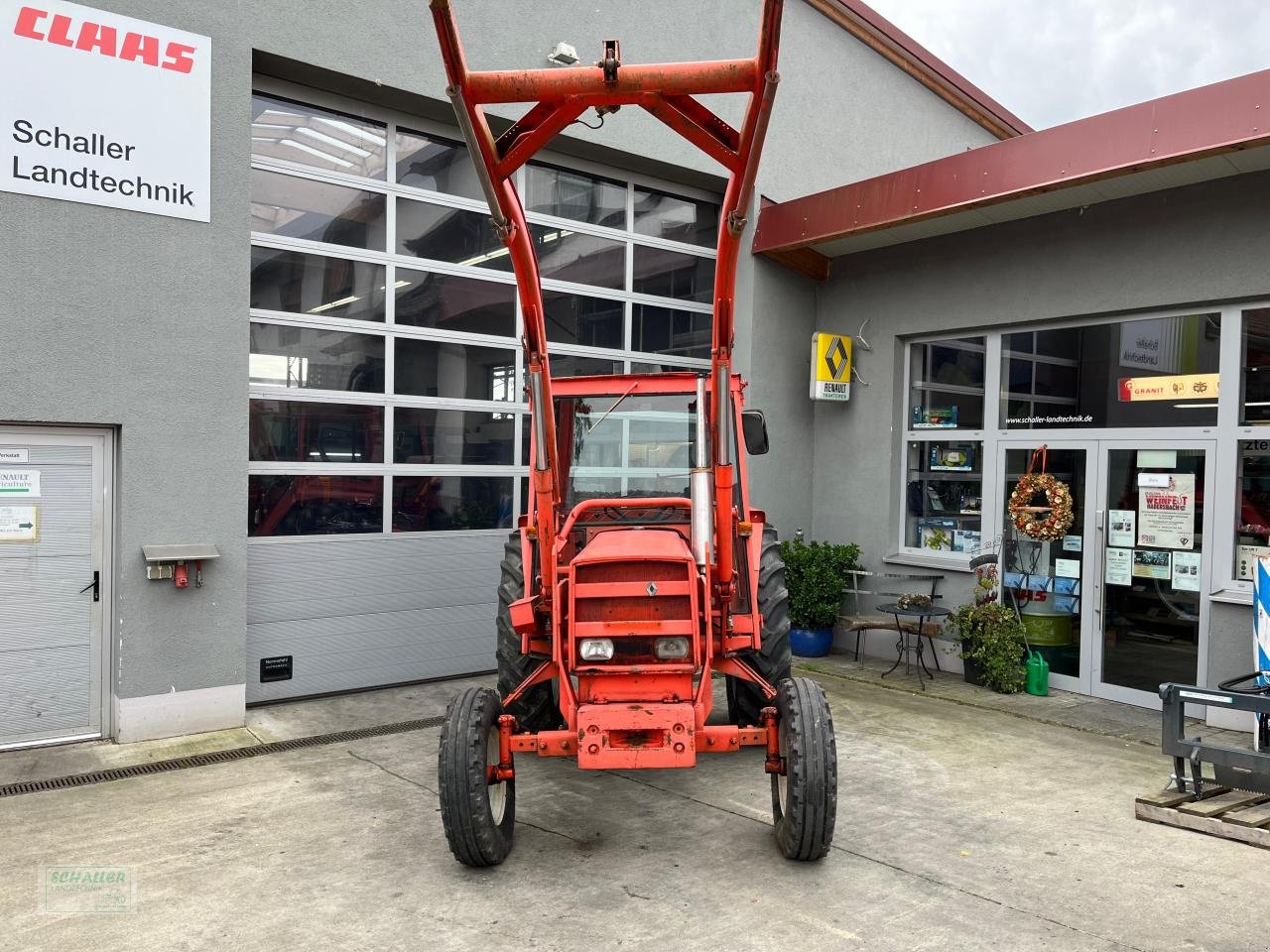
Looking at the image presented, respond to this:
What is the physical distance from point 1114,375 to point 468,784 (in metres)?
5.94


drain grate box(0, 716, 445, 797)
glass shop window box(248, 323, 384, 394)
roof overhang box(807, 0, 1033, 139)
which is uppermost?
roof overhang box(807, 0, 1033, 139)

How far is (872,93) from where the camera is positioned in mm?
10609

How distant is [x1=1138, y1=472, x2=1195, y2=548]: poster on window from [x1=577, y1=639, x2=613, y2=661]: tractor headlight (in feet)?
15.7

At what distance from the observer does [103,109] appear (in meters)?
5.77

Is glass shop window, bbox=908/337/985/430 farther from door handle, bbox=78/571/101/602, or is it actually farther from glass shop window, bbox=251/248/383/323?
door handle, bbox=78/571/101/602

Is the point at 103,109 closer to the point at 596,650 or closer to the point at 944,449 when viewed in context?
the point at 596,650

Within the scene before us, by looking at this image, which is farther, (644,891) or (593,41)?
(593,41)

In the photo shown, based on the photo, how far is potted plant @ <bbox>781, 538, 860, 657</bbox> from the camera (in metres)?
8.70

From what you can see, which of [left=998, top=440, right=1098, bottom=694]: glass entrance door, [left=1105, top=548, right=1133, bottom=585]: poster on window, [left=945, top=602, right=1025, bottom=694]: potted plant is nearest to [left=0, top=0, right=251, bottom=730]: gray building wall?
[left=945, top=602, right=1025, bottom=694]: potted plant

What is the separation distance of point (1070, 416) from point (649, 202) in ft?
14.3

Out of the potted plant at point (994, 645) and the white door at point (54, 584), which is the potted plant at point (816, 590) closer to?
the potted plant at point (994, 645)

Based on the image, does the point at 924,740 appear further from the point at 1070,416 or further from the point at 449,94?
the point at 449,94

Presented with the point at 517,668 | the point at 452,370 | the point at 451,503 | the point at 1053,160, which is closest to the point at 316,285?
the point at 452,370

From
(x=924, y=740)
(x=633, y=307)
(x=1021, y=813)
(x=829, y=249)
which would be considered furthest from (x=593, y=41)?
(x=1021, y=813)
